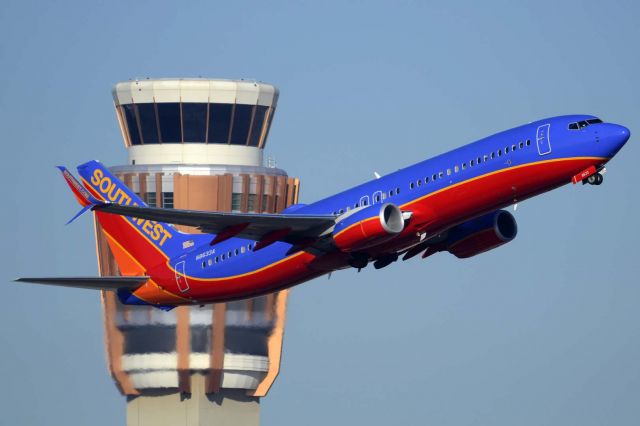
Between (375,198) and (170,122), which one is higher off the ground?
(170,122)

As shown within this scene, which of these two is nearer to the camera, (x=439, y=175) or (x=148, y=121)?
(x=439, y=175)

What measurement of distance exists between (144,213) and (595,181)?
2374cm

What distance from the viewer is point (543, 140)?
9481 cm

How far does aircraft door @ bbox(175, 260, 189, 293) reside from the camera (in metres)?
108

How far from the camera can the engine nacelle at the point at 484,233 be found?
105 m

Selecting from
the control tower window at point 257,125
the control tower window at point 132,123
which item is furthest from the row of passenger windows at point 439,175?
the control tower window at point 132,123

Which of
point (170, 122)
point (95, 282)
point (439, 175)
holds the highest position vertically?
point (170, 122)

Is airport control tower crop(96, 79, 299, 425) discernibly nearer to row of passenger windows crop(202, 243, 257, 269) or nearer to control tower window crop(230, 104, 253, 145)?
control tower window crop(230, 104, 253, 145)

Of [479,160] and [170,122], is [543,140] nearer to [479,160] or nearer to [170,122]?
[479,160]

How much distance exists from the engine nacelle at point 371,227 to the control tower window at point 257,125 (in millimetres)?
69602

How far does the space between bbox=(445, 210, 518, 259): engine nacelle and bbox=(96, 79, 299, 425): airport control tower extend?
2166 inches

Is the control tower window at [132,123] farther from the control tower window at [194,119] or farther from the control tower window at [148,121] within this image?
the control tower window at [194,119]

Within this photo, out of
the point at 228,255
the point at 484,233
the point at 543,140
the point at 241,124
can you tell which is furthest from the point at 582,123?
the point at 241,124

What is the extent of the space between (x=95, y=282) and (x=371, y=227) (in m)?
19.4
